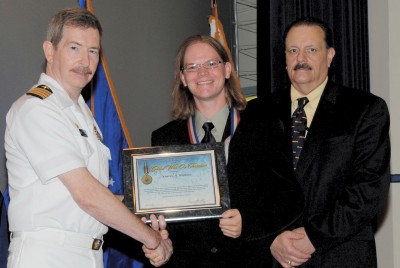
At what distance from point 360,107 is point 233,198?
2.56 ft

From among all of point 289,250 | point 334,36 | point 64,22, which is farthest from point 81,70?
point 334,36

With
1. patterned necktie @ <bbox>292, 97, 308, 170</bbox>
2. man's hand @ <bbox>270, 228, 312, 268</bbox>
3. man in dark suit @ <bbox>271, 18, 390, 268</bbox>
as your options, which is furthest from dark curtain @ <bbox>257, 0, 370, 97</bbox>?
man's hand @ <bbox>270, 228, 312, 268</bbox>

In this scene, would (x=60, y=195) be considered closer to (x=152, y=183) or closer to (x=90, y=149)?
(x=90, y=149)

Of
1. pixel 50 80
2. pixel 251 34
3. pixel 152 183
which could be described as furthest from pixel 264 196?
pixel 251 34

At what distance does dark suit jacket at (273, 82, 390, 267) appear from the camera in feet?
9.80

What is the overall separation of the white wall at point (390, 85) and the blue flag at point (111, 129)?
2.18 meters

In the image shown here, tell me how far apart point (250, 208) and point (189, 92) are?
740 millimetres

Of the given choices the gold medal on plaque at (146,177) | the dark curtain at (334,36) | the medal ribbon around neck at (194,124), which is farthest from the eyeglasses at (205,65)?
the dark curtain at (334,36)

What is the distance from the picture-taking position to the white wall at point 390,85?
5.04 m

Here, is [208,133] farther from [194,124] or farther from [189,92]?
[189,92]

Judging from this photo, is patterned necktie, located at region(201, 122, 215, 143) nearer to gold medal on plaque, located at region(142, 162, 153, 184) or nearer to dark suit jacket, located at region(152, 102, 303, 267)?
dark suit jacket, located at region(152, 102, 303, 267)

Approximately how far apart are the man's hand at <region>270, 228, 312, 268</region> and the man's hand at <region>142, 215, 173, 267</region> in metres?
0.53

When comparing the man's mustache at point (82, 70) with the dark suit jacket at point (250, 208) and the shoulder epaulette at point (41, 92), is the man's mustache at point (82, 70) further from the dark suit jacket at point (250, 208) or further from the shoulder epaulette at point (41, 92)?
the dark suit jacket at point (250, 208)

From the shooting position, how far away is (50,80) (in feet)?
8.93
